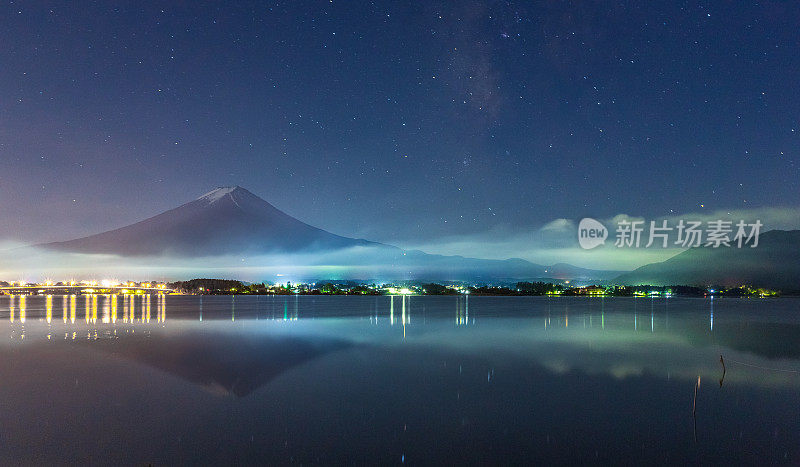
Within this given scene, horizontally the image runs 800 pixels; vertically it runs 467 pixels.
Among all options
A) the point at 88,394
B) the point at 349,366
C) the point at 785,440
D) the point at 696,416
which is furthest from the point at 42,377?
the point at 785,440

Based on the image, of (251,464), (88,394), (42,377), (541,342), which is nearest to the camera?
(251,464)

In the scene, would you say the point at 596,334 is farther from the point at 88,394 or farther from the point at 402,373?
the point at 88,394

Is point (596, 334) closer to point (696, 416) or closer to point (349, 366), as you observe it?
point (349, 366)

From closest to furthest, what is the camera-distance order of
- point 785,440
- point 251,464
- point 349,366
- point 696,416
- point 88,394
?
point 251,464 < point 785,440 < point 696,416 < point 88,394 < point 349,366

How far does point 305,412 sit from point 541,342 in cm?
1723

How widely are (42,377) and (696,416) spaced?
16.2 metres

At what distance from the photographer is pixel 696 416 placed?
35.5ft

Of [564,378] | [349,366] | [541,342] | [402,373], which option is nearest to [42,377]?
[349,366]

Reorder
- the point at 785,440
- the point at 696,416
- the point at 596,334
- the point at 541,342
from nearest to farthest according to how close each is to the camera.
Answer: the point at 785,440
the point at 696,416
the point at 541,342
the point at 596,334

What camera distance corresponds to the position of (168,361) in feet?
59.6

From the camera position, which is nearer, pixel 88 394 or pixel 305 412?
pixel 305 412

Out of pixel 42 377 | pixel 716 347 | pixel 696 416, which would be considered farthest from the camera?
pixel 716 347

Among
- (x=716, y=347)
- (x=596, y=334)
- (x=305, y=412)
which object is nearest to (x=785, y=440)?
(x=305, y=412)

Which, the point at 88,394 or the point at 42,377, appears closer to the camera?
the point at 88,394
